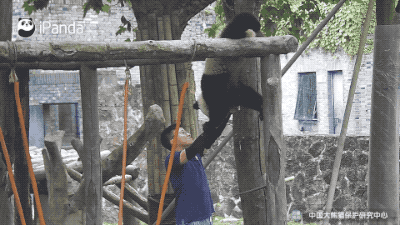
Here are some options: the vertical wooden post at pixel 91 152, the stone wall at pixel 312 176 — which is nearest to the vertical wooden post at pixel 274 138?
the vertical wooden post at pixel 91 152

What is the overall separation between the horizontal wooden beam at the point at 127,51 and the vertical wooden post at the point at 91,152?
129 millimetres

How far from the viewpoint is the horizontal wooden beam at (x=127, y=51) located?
7.14ft

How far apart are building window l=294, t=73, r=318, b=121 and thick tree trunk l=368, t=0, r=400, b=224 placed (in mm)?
5302

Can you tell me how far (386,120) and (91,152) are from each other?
2.58 metres

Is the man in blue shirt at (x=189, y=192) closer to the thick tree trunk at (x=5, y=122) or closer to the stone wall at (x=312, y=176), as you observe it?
the thick tree trunk at (x=5, y=122)

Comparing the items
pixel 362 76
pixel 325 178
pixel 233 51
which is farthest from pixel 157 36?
pixel 362 76

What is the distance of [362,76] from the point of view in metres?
8.34

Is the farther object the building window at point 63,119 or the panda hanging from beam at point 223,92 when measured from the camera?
the building window at point 63,119

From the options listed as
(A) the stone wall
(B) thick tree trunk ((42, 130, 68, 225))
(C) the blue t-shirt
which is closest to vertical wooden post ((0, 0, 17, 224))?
(B) thick tree trunk ((42, 130, 68, 225))

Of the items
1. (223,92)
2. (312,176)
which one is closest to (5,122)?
(223,92)

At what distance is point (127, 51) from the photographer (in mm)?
2250

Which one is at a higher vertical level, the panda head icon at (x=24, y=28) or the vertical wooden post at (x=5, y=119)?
the panda head icon at (x=24, y=28)

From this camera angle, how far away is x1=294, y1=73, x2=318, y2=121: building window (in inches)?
352

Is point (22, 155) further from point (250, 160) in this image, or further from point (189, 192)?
point (250, 160)
